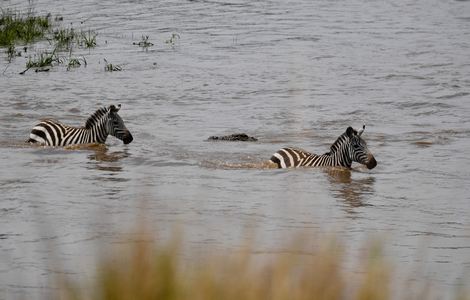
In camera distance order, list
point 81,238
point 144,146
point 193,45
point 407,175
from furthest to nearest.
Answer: point 193,45 < point 144,146 < point 407,175 < point 81,238

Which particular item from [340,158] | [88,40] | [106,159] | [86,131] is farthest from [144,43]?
[340,158]

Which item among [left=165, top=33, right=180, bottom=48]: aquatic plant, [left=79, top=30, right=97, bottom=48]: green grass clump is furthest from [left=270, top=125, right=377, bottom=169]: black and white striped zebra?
[left=165, top=33, right=180, bottom=48]: aquatic plant

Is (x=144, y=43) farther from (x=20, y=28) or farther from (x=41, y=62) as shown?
(x=41, y=62)

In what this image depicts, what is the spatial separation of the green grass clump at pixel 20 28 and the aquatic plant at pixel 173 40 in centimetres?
404

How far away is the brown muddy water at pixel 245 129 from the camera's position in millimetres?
11828

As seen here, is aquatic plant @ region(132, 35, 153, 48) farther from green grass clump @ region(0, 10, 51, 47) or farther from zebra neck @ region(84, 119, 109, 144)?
zebra neck @ region(84, 119, 109, 144)

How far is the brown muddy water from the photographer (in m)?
11.8

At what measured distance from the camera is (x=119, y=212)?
13016 mm

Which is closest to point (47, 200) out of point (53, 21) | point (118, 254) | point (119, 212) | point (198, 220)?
point (119, 212)

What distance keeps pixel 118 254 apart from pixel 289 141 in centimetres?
1425

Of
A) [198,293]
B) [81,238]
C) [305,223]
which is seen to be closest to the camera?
[198,293]

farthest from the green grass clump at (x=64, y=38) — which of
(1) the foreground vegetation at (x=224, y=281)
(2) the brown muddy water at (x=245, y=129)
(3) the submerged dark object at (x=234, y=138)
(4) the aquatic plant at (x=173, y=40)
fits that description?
(1) the foreground vegetation at (x=224, y=281)

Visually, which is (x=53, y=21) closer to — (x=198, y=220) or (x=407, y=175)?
(x=407, y=175)

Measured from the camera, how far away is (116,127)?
19.2 metres
